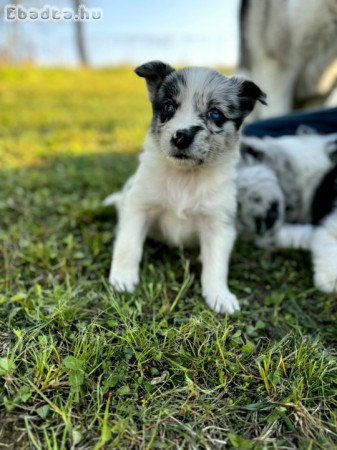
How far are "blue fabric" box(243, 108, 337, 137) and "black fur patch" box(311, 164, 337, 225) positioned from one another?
3.19ft

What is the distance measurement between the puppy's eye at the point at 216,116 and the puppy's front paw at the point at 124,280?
4.18 feet

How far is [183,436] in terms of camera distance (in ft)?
7.20

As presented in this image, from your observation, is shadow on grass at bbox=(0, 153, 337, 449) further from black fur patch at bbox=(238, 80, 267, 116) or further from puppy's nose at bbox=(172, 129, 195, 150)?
black fur patch at bbox=(238, 80, 267, 116)

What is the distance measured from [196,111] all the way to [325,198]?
195 centimetres

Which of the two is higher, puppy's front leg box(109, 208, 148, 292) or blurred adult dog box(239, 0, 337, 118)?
blurred adult dog box(239, 0, 337, 118)

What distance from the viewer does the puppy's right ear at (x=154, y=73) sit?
133 inches

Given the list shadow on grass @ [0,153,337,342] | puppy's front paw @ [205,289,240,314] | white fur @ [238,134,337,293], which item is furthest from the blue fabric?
puppy's front paw @ [205,289,240,314]

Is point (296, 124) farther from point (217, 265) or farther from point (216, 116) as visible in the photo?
point (217, 265)

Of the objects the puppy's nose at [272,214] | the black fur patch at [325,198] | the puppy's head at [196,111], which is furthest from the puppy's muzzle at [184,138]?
the black fur patch at [325,198]

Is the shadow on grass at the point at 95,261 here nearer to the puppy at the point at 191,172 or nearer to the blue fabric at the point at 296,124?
the puppy at the point at 191,172

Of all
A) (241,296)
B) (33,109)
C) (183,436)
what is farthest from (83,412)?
(33,109)

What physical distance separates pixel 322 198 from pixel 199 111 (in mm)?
1953

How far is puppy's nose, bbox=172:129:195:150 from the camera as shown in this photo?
10.2ft

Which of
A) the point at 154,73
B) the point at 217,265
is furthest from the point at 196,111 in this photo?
the point at 217,265
